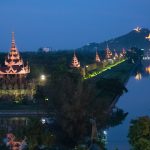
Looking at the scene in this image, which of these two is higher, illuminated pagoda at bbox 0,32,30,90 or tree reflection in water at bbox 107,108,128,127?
illuminated pagoda at bbox 0,32,30,90

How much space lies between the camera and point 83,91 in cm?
1441

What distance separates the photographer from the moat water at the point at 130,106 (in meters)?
14.7

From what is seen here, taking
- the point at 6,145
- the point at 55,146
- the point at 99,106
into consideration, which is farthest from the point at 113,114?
the point at 6,145

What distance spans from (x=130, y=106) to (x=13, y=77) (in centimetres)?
489

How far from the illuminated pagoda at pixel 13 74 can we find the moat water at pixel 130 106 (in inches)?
157

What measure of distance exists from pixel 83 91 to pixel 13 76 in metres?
10.2

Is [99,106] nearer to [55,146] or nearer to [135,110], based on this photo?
[55,146]

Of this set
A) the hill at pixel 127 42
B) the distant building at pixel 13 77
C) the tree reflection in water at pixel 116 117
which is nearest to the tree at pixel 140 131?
the tree reflection in water at pixel 116 117

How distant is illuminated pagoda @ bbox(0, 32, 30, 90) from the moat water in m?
3.98

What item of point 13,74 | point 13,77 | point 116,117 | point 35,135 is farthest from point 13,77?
point 35,135

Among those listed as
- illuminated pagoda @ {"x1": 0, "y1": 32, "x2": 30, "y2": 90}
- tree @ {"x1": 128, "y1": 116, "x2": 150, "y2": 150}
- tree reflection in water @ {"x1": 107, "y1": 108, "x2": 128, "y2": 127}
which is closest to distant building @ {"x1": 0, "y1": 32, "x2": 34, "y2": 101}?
illuminated pagoda @ {"x1": 0, "y1": 32, "x2": 30, "y2": 90}

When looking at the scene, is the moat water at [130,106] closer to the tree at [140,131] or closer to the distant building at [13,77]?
the tree at [140,131]

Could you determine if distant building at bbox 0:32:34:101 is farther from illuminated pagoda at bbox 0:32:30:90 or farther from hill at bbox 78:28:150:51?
hill at bbox 78:28:150:51

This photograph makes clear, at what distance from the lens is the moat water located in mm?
14680
